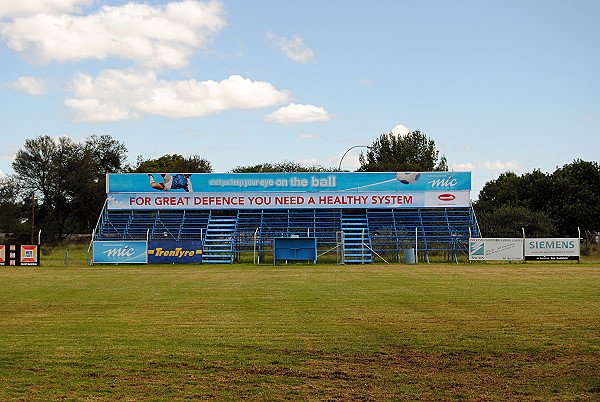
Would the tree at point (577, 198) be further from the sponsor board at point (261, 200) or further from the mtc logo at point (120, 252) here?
the mtc logo at point (120, 252)

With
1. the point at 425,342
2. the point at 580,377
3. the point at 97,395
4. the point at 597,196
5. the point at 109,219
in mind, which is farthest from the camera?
the point at 597,196

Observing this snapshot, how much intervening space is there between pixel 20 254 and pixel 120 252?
5688 mm

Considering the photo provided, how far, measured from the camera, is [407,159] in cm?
8962

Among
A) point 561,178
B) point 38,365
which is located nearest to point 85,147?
point 561,178

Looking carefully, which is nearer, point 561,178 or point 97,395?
point 97,395

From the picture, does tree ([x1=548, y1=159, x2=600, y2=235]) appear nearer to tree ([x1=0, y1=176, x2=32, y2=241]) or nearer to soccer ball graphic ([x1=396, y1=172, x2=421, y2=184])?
soccer ball graphic ([x1=396, y1=172, x2=421, y2=184])

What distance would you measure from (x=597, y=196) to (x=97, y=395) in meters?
65.5

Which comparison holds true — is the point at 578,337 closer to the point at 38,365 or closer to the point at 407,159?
the point at 38,365

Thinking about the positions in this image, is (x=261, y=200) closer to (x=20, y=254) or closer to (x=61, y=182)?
(x=20, y=254)

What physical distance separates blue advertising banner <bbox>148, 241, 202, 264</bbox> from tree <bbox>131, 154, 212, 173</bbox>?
128 ft

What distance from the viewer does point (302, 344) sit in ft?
39.3

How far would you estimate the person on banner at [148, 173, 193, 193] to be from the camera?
4962cm

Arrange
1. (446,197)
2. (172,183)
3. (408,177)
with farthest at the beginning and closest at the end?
(172,183), (408,177), (446,197)

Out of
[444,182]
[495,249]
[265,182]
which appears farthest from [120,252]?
[444,182]
